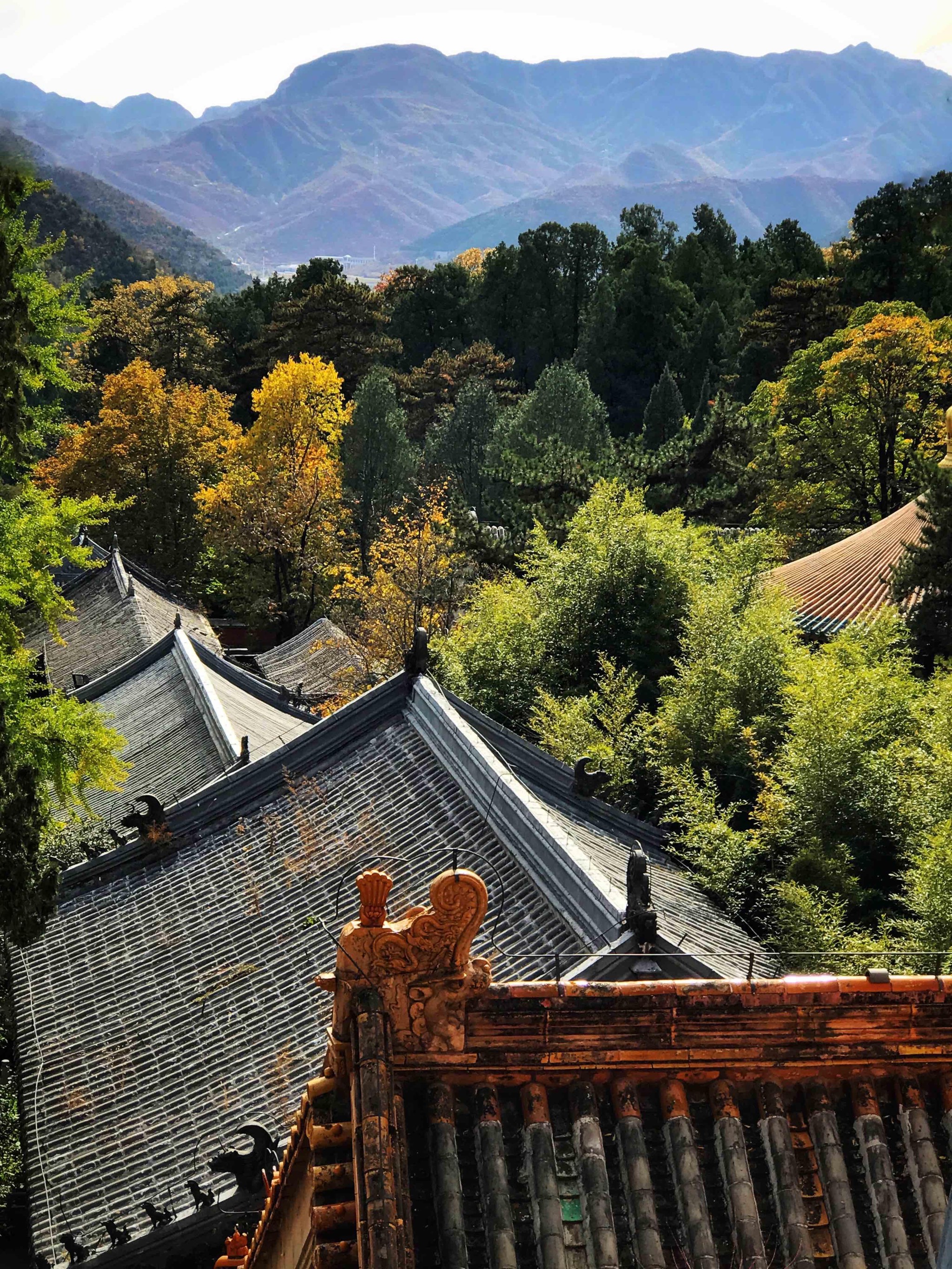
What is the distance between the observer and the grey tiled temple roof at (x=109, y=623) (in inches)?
1394

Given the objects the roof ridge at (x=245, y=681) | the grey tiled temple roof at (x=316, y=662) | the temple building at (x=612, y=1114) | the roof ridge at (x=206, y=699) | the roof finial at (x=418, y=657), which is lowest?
the grey tiled temple roof at (x=316, y=662)

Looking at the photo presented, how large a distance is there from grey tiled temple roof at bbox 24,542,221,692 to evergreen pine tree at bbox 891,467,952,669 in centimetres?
1892

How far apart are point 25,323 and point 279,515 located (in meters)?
35.1

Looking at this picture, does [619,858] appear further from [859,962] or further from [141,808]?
[141,808]

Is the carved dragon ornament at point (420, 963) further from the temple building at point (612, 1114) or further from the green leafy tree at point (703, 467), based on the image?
the green leafy tree at point (703, 467)

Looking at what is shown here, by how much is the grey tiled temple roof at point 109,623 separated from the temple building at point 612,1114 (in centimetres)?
2867

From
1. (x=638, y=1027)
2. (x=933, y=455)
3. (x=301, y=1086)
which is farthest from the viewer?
(x=933, y=455)

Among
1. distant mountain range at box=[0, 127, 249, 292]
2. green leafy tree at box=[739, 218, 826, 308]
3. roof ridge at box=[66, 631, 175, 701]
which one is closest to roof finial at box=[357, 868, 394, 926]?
roof ridge at box=[66, 631, 175, 701]

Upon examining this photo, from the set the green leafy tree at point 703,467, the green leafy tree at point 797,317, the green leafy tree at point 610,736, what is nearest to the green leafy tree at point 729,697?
the green leafy tree at point 610,736

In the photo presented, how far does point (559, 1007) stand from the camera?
5.13 meters

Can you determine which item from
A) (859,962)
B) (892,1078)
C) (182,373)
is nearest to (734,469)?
(859,962)

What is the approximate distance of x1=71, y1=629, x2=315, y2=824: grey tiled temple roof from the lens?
20.3 metres

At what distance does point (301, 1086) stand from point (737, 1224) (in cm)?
700

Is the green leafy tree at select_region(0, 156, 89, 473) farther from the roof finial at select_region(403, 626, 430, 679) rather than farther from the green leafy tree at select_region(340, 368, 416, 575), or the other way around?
the green leafy tree at select_region(340, 368, 416, 575)
